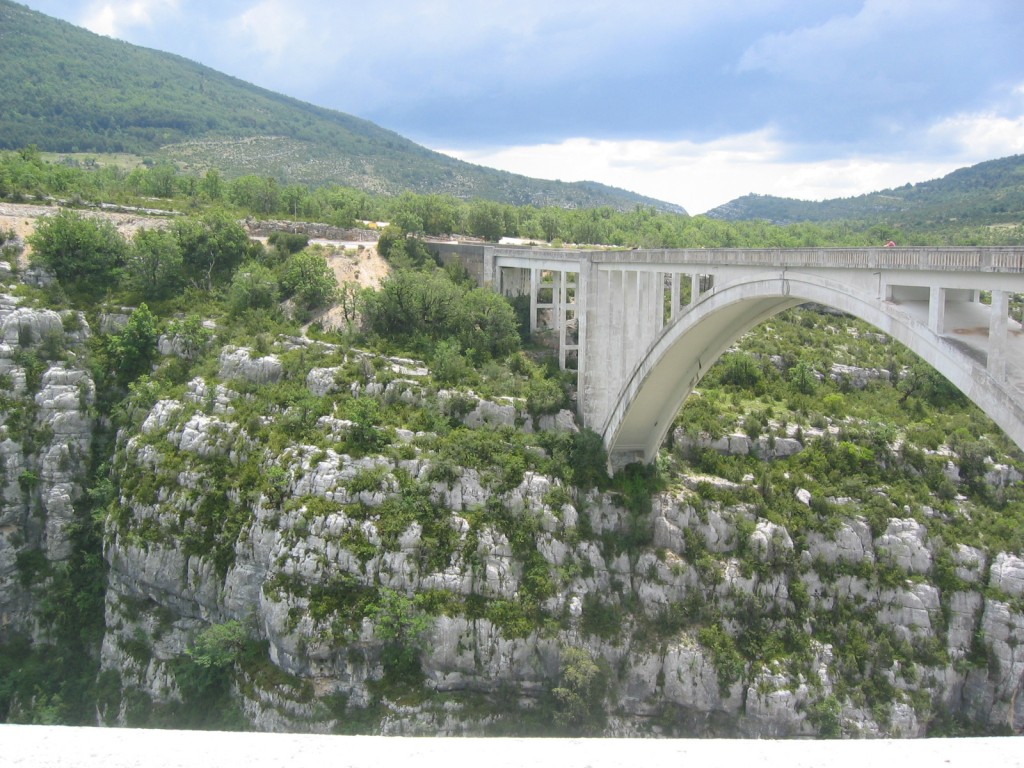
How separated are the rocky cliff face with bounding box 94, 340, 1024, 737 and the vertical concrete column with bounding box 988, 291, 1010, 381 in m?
17.3

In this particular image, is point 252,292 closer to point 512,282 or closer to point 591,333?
point 512,282

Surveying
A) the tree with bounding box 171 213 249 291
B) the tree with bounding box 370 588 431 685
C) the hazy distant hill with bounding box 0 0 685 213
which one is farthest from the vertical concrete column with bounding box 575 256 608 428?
the hazy distant hill with bounding box 0 0 685 213

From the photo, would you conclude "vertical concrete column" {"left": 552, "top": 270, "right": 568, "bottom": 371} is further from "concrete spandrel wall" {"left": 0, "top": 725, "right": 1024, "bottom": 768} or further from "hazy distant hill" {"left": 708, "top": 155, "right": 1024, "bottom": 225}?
"hazy distant hill" {"left": 708, "top": 155, "right": 1024, "bottom": 225}

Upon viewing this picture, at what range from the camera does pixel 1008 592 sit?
28.8m

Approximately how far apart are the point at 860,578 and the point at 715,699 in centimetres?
762

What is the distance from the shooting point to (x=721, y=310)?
2344 centimetres

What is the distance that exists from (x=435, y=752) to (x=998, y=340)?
1257 centimetres

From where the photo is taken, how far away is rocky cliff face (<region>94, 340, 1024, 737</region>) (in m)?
25.8

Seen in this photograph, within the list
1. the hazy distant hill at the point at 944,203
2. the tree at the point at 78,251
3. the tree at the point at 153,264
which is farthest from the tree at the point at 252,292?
the hazy distant hill at the point at 944,203

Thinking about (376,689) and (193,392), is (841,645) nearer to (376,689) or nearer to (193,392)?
(376,689)

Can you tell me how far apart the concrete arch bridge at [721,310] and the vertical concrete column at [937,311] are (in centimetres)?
3

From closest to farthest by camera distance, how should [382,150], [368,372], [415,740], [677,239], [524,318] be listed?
[415,740]
[368,372]
[524,318]
[677,239]
[382,150]

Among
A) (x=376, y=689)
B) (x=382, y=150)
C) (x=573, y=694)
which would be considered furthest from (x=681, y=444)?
(x=382, y=150)

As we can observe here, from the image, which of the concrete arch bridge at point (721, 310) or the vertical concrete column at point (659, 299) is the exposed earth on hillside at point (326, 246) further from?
the vertical concrete column at point (659, 299)
